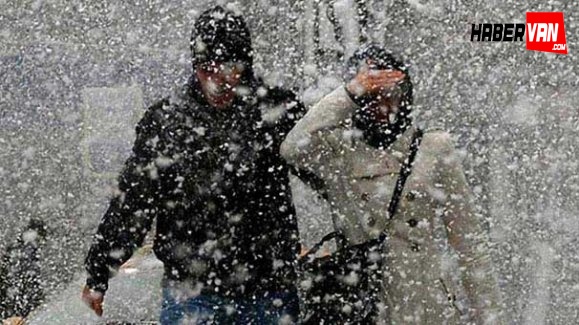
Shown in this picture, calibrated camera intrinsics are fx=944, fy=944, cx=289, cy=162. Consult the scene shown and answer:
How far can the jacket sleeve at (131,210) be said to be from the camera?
8.75 feet

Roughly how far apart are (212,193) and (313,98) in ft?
14.7

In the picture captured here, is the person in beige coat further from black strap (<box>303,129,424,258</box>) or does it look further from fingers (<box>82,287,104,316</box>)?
fingers (<box>82,287,104,316</box>)

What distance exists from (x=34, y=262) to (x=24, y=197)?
1.57m

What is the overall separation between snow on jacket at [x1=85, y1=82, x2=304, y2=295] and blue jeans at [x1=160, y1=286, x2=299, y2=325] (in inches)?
1.3

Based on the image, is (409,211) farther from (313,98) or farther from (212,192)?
(313,98)

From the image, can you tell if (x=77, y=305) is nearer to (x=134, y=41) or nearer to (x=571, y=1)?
(x=571, y=1)

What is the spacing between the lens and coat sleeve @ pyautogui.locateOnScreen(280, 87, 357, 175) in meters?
2.76

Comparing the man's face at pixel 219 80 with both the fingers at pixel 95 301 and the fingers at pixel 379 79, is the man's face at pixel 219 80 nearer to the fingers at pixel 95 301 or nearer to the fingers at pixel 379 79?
the fingers at pixel 379 79

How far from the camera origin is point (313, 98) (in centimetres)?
708

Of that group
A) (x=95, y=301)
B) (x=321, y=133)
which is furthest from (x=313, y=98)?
(x=95, y=301)

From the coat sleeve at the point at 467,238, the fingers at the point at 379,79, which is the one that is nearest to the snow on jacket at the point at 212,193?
the fingers at the point at 379,79

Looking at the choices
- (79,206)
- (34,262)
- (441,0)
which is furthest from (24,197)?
(441,0)

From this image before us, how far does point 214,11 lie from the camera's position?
2.71 metres

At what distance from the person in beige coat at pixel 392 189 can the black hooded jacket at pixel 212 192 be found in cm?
13
